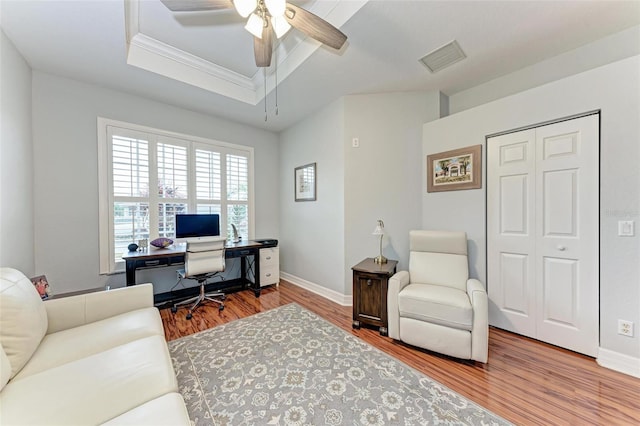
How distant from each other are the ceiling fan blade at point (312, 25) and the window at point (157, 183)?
2.55 meters

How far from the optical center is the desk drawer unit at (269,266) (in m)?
3.65

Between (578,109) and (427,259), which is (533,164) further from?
(427,259)

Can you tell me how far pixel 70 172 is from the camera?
2.65m

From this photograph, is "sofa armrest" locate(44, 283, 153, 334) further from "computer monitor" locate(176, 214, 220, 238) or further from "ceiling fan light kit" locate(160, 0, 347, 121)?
"ceiling fan light kit" locate(160, 0, 347, 121)

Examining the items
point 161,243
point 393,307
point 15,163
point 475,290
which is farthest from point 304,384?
point 15,163

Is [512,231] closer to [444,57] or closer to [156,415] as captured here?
[444,57]

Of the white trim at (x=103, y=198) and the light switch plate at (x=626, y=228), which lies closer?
the light switch plate at (x=626, y=228)

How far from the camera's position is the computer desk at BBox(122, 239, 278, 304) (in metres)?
2.54

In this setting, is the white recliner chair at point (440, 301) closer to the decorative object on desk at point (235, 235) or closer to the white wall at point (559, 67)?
the white wall at point (559, 67)

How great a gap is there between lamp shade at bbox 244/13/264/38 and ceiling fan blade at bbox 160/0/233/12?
15cm

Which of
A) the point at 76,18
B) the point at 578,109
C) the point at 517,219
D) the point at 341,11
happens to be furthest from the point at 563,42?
the point at 76,18

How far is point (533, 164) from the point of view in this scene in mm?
2184

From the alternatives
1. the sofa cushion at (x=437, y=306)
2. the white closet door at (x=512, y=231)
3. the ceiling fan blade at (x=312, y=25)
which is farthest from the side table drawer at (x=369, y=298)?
the ceiling fan blade at (x=312, y=25)

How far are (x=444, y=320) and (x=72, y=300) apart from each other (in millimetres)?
2830
